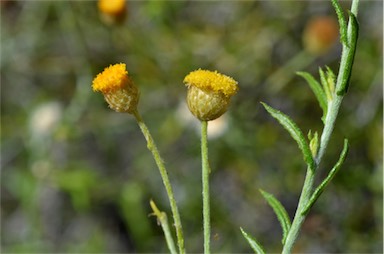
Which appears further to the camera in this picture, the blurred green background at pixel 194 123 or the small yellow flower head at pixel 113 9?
the blurred green background at pixel 194 123

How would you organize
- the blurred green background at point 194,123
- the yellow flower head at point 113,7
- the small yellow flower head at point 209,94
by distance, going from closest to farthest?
the small yellow flower head at point 209,94, the yellow flower head at point 113,7, the blurred green background at point 194,123

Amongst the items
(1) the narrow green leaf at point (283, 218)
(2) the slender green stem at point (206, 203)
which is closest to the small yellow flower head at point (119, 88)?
(2) the slender green stem at point (206, 203)

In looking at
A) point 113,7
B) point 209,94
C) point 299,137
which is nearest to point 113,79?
point 209,94

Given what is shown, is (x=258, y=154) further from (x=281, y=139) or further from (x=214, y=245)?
(x=214, y=245)

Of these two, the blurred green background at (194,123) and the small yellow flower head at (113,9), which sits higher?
the small yellow flower head at (113,9)

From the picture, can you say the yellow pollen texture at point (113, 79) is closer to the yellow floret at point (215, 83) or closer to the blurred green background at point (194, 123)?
the yellow floret at point (215, 83)

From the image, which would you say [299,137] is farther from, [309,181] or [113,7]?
[113,7]

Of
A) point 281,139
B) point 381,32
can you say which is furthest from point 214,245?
point 381,32

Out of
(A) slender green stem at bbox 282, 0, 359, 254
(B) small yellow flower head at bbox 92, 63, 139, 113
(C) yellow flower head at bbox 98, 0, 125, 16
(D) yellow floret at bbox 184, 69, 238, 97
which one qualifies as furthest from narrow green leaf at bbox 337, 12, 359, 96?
(C) yellow flower head at bbox 98, 0, 125, 16
